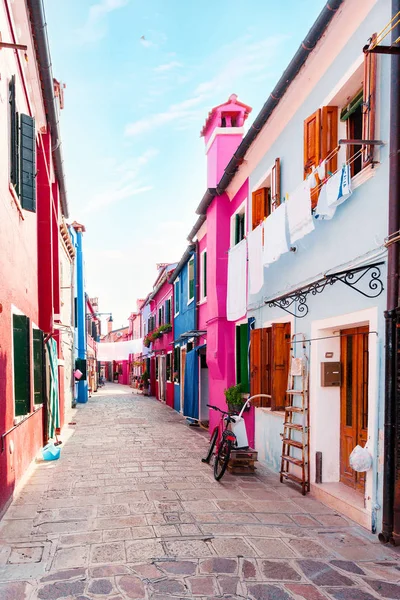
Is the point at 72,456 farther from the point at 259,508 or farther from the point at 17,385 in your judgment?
the point at 259,508

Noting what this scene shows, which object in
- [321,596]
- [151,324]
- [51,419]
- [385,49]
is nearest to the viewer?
[321,596]

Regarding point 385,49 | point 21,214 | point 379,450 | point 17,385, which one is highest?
point 385,49

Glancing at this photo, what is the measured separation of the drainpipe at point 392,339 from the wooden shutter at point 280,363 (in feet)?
9.56

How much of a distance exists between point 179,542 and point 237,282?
5579 millimetres

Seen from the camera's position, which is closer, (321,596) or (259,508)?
(321,596)

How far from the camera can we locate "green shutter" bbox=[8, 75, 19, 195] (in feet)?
21.1

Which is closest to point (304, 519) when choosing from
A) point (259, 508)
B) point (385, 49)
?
point (259, 508)

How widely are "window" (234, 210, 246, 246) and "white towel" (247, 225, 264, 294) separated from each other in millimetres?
2177

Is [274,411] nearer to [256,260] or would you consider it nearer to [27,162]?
[256,260]

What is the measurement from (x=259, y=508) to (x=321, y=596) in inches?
90.1

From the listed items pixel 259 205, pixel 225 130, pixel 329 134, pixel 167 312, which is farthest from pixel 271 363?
pixel 167 312

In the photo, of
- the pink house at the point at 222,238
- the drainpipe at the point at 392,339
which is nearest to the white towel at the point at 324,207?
the drainpipe at the point at 392,339

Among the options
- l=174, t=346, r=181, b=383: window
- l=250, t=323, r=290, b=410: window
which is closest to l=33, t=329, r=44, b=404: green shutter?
l=250, t=323, r=290, b=410: window

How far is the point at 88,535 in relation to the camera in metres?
4.97
